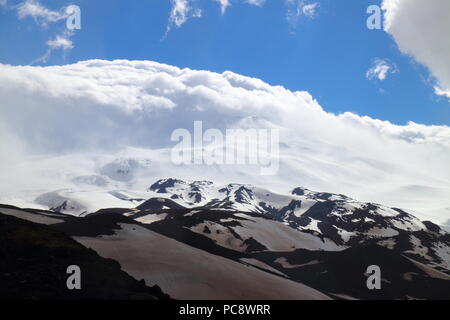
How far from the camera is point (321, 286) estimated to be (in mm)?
108312

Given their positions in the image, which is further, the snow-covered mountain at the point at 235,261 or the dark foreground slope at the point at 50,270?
the snow-covered mountain at the point at 235,261

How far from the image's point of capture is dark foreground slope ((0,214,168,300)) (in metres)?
43.2

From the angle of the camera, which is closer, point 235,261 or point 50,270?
point 50,270

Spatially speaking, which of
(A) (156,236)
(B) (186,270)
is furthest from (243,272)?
(A) (156,236)

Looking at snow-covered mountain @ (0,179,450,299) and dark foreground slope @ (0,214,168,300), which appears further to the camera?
snow-covered mountain @ (0,179,450,299)

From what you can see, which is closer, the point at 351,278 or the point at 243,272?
the point at 243,272

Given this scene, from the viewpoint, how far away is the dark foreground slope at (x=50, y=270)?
142ft

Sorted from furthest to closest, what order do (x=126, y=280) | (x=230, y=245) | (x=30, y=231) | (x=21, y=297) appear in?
(x=230, y=245)
(x=30, y=231)
(x=126, y=280)
(x=21, y=297)

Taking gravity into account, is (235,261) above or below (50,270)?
above

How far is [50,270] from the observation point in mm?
49156
